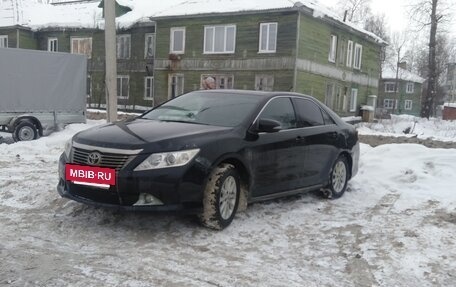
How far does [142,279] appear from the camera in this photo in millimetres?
3859

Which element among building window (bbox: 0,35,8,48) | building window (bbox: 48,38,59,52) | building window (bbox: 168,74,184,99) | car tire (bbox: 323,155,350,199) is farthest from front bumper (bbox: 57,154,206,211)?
building window (bbox: 0,35,8,48)

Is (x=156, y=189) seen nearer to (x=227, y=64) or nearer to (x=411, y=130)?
(x=411, y=130)

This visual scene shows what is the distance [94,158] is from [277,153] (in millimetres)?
2107

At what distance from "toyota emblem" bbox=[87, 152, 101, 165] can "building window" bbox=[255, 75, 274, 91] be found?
20913mm

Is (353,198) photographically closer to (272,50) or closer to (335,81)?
(272,50)

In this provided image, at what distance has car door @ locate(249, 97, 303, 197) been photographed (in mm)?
5578

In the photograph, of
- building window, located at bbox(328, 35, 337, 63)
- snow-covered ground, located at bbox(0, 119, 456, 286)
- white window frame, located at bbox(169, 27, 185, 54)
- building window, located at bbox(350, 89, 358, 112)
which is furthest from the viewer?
building window, located at bbox(350, 89, 358, 112)

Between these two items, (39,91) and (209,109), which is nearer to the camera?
(209,109)

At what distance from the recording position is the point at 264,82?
84.8 feet

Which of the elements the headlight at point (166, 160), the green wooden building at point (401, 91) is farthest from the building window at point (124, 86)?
the green wooden building at point (401, 91)

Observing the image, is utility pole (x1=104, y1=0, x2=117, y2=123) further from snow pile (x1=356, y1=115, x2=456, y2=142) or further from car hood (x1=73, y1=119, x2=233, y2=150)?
snow pile (x1=356, y1=115, x2=456, y2=142)

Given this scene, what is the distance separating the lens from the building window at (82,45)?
34188 millimetres

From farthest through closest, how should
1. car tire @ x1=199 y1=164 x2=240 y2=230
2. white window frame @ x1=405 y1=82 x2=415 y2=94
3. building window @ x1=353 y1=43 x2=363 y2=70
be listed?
white window frame @ x1=405 y1=82 x2=415 y2=94, building window @ x1=353 y1=43 x2=363 y2=70, car tire @ x1=199 y1=164 x2=240 y2=230

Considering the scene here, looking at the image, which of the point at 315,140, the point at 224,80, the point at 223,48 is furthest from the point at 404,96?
the point at 315,140
